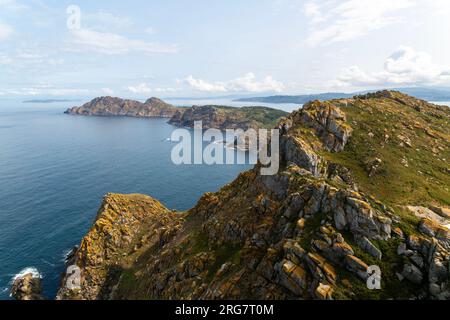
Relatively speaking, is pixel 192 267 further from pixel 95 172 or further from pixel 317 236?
pixel 95 172

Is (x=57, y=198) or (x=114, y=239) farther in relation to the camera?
(x=57, y=198)

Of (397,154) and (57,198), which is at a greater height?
(397,154)

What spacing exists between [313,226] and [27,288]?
7635 centimetres

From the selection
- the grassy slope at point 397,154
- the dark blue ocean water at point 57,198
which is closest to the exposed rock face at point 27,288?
the dark blue ocean water at point 57,198

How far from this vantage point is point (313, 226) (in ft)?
125

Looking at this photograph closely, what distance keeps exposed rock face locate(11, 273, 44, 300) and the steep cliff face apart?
1136 cm

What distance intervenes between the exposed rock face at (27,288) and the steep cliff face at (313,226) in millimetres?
11357

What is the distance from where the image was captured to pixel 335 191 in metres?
40.0

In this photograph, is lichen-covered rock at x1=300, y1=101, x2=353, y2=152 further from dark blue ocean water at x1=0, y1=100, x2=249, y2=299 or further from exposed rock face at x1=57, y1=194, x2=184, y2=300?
dark blue ocean water at x1=0, y1=100, x2=249, y2=299

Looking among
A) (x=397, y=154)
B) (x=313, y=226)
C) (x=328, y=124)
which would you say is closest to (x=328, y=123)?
(x=328, y=124)

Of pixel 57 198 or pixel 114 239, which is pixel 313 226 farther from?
pixel 57 198

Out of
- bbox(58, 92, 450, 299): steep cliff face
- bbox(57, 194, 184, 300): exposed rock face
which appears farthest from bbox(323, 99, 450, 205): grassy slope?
bbox(57, 194, 184, 300): exposed rock face
